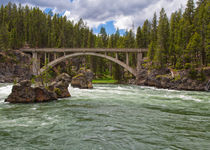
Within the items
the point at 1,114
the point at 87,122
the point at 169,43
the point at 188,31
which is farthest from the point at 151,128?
the point at 169,43

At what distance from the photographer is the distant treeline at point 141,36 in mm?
35469

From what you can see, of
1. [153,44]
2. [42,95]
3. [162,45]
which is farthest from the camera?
[153,44]

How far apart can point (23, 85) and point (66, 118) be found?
303 inches

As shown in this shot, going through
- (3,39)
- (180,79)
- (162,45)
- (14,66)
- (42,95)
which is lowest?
(42,95)

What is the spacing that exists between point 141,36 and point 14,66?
4064 cm

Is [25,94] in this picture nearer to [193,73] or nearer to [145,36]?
[193,73]

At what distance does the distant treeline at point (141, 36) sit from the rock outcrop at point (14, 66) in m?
2.95

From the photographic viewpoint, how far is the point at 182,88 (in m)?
33.2

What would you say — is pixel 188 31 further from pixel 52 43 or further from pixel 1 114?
pixel 52 43

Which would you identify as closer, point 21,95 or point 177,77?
point 21,95

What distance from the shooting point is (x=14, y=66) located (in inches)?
2012

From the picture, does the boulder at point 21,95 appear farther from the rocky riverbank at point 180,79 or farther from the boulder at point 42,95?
the rocky riverbank at point 180,79

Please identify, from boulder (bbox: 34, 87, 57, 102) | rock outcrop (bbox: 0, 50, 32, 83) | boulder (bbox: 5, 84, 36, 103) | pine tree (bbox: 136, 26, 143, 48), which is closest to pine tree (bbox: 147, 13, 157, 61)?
pine tree (bbox: 136, 26, 143, 48)

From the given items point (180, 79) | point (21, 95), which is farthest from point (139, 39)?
point (21, 95)
